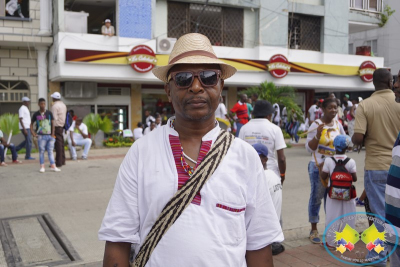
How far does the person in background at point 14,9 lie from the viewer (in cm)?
1598

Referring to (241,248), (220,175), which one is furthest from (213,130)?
(241,248)

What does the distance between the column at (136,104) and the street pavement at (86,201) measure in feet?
21.1

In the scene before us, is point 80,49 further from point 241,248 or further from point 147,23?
point 241,248

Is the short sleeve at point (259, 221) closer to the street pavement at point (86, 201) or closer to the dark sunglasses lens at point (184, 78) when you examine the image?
the dark sunglasses lens at point (184, 78)

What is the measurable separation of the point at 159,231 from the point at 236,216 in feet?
1.13

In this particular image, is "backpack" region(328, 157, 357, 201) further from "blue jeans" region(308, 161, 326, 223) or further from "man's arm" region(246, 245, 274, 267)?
"man's arm" region(246, 245, 274, 267)

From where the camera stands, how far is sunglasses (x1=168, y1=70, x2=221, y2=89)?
191 cm

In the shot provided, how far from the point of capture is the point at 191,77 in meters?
1.91

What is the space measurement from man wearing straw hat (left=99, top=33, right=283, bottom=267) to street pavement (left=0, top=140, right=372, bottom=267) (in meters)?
2.67

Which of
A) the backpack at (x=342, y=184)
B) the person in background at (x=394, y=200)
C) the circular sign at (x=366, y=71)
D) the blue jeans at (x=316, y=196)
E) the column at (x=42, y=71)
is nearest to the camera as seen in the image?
the person in background at (x=394, y=200)

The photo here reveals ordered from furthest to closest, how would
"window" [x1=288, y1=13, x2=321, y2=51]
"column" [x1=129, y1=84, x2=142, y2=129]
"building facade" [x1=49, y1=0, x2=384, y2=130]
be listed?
"window" [x1=288, y1=13, x2=321, y2=51] → "column" [x1=129, y1=84, x2=142, y2=129] → "building facade" [x1=49, y1=0, x2=384, y2=130]

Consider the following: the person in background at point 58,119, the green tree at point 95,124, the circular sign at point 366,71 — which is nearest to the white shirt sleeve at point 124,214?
the person in background at point 58,119

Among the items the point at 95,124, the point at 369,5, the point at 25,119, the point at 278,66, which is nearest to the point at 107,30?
the point at 95,124

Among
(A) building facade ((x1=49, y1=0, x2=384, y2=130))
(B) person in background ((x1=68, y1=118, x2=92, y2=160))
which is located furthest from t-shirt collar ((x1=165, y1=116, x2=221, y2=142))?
(A) building facade ((x1=49, y1=0, x2=384, y2=130))
